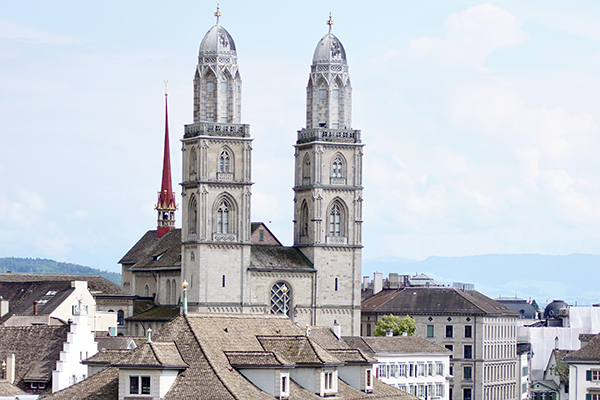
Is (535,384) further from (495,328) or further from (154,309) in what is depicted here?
(154,309)

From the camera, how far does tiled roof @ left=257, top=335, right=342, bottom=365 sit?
2916 inches

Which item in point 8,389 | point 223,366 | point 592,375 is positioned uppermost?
point 223,366

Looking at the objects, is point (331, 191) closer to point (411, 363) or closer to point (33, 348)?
point (411, 363)

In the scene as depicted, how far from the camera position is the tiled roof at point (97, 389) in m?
70.1

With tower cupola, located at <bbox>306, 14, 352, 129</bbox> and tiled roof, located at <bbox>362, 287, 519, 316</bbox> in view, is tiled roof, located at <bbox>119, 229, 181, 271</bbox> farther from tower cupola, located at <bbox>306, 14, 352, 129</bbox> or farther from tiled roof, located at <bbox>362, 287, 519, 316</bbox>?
tiled roof, located at <bbox>362, 287, 519, 316</bbox>

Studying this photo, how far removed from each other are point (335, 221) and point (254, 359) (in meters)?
85.2

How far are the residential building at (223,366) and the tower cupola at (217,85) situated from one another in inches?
2913

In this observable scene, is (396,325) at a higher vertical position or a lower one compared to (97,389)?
higher

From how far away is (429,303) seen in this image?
6993 inches

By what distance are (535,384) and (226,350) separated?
12080cm

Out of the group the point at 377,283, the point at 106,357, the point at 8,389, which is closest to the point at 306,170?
the point at 377,283

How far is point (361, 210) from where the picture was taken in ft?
515

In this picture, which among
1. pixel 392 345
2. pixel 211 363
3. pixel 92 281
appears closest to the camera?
pixel 211 363

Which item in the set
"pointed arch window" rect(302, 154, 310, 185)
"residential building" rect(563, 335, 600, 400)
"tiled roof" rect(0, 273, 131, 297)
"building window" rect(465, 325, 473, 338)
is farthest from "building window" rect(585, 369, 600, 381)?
"building window" rect(465, 325, 473, 338)
